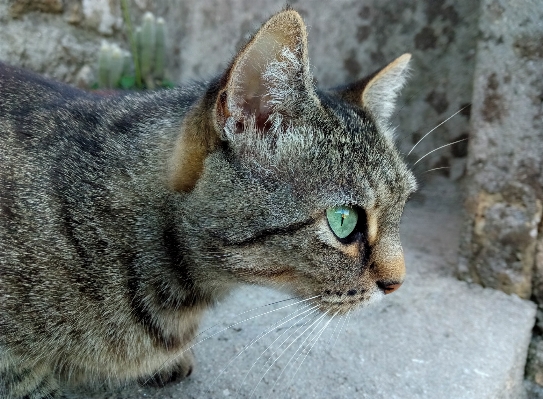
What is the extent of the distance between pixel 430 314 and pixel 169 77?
2229 millimetres

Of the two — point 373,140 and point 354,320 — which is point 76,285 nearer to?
point 373,140

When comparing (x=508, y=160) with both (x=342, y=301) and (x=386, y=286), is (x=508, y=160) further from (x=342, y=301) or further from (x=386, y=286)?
(x=342, y=301)

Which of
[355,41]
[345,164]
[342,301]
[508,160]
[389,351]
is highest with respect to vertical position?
[355,41]

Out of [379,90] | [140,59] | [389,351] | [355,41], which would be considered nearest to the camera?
[379,90]

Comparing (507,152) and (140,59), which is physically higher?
(507,152)

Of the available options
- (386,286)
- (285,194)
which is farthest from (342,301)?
(285,194)

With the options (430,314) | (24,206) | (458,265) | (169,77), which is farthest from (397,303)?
(169,77)

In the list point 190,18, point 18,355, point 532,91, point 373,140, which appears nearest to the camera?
point 18,355

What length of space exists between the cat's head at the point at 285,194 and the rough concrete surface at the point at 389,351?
192mm

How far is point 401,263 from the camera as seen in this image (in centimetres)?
131

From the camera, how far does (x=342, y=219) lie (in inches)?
48.9

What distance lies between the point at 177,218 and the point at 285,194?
0.26 meters

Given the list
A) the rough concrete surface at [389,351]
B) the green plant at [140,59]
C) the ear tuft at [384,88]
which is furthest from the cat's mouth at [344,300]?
the green plant at [140,59]

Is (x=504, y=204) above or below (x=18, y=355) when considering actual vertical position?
above
